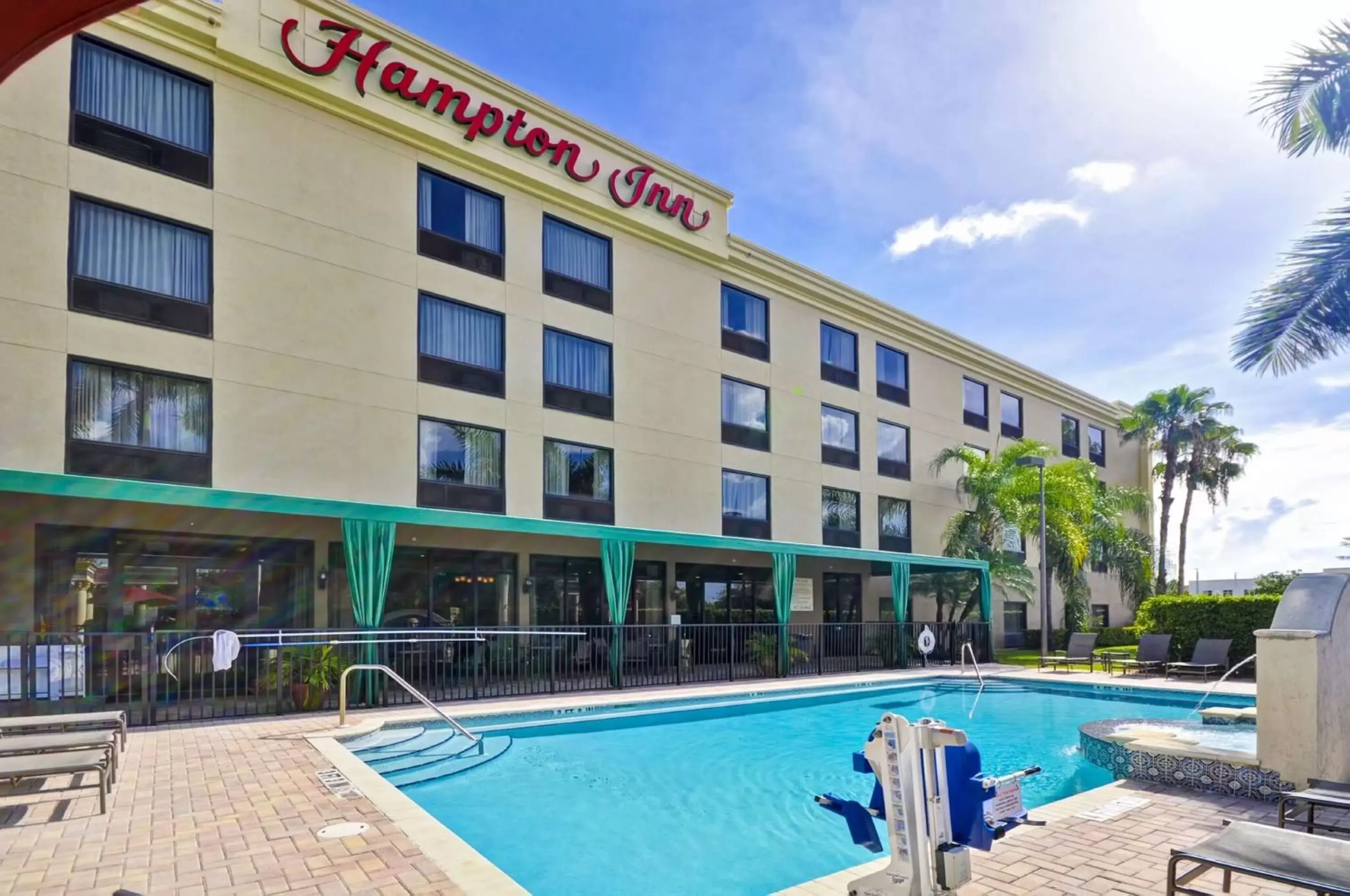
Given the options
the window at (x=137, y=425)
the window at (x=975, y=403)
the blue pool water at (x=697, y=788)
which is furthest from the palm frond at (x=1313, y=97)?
the window at (x=975, y=403)

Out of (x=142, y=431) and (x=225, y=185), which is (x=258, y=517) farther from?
(x=225, y=185)

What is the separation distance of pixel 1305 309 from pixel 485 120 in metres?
14.1

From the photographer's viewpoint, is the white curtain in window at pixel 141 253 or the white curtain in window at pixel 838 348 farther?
the white curtain in window at pixel 838 348

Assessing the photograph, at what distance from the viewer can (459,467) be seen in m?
16.3

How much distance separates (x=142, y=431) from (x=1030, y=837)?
12855 mm

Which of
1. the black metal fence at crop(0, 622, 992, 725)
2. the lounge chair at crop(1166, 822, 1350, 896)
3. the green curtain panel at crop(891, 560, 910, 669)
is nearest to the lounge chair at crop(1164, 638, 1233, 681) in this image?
the black metal fence at crop(0, 622, 992, 725)

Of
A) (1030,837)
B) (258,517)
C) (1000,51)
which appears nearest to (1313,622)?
(1030,837)

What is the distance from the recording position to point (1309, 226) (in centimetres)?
898

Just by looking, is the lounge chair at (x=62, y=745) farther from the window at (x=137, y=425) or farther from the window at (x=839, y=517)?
the window at (x=839, y=517)

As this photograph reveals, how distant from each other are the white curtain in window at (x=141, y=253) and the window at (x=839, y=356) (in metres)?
15.8

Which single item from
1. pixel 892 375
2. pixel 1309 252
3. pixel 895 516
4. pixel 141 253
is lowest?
pixel 895 516

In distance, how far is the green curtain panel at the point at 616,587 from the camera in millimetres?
15289

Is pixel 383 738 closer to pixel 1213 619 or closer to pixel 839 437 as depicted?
pixel 839 437

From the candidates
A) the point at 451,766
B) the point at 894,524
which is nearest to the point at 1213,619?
the point at 894,524
